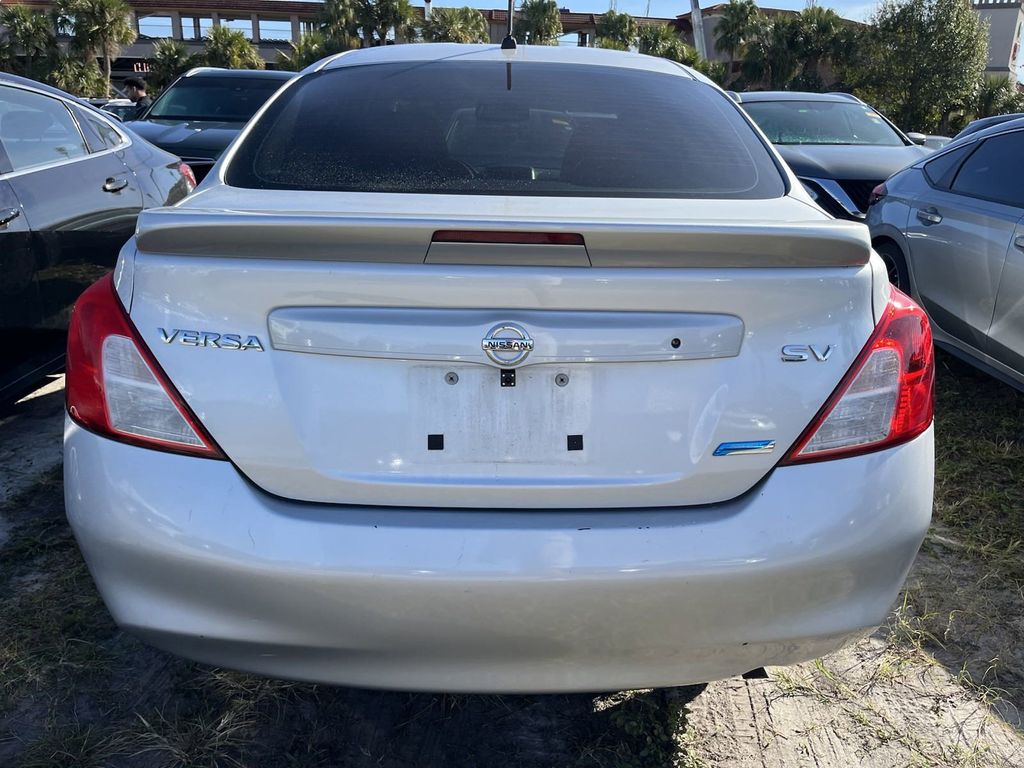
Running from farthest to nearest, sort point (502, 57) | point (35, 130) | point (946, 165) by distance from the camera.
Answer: point (946, 165)
point (35, 130)
point (502, 57)

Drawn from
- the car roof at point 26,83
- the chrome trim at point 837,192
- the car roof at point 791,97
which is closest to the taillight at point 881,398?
the car roof at point 26,83

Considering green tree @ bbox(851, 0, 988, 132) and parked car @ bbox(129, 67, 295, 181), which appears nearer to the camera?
parked car @ bbox(129, 67, 295, 181)

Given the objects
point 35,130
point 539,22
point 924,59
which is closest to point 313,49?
point 539,22

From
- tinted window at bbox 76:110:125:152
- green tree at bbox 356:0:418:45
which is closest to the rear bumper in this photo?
tinted window at bbox 76:110:125:152

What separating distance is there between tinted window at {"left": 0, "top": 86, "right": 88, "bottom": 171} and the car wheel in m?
4.35

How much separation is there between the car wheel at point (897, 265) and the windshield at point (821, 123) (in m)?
2.99

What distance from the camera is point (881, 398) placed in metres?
1.71

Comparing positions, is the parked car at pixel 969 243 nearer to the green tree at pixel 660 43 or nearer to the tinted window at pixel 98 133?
the tinted window at pixel 98 133

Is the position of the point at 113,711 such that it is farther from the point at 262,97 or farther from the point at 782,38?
the point at 782,38

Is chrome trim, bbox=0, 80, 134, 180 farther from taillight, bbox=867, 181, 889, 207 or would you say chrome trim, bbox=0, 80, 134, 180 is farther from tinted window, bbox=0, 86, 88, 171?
taillight, bbox=867, 181, 889, 207

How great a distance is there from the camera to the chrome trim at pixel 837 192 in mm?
6471

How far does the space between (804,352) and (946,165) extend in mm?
3747

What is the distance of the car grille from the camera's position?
263 inches

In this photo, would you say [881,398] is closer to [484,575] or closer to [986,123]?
[484,575]
